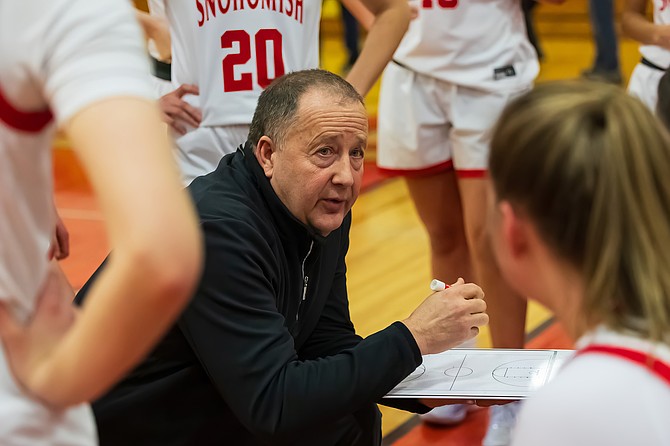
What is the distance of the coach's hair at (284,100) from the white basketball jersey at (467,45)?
1217mm

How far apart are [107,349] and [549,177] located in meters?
0.55

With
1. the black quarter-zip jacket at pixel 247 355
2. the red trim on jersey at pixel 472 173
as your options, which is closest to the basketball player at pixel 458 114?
the red trim on jersey at pixel 472 173

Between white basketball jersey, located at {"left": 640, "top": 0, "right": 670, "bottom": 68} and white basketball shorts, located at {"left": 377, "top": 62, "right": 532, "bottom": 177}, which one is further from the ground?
white basketball jersey, located at {"left": 640, "top": 0, "right": 670, "bottom": 68}

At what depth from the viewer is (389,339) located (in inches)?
84.3

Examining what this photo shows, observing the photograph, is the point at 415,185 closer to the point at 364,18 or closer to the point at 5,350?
the point at 364,18

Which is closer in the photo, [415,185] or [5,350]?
[5,350]

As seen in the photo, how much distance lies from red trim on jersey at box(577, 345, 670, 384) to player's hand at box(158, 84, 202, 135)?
1806mm

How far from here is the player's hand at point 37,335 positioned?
112cm

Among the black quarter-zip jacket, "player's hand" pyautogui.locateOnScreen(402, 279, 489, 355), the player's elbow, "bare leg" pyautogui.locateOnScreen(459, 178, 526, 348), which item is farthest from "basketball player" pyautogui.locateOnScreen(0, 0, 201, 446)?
"bare leg" pyautogui.locateOnScreen(459, 178, 526, 348)

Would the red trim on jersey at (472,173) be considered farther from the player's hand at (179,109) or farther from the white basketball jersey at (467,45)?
the player's hand at (179,109)

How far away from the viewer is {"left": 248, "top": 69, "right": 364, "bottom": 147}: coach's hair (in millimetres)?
2316

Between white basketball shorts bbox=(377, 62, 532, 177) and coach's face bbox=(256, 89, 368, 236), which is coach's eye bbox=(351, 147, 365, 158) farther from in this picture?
white basketball shorts bbox=(377, 62, 532, 177)

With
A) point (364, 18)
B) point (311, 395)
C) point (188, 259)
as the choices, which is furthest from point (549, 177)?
point (364, 18)

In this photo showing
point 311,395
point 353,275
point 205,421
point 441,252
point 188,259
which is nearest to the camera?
point 188,259
